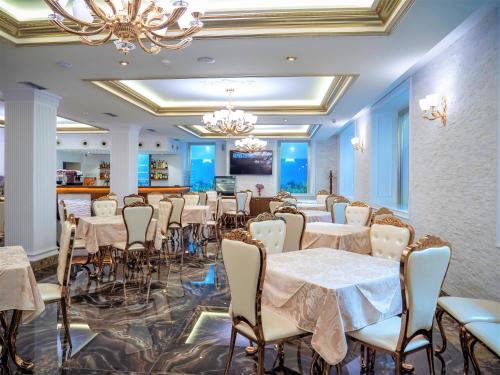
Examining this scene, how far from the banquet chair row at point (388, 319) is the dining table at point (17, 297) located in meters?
1.38

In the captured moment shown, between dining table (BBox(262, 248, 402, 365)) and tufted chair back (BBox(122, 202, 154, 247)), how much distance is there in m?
2.61

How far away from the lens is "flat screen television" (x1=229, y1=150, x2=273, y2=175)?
13.4m

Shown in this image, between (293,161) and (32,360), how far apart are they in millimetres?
11483

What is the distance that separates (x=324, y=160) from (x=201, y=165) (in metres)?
4.63

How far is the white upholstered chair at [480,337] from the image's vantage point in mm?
2162

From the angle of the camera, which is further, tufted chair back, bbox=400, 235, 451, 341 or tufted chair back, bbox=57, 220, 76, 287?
tufted chair back, bbox=57, 220, 76, 287

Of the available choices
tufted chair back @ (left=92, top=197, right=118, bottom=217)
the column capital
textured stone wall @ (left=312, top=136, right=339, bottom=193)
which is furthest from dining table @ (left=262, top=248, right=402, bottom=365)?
textured stone wall @ (left=312, top=136, right=339, bottom=193)

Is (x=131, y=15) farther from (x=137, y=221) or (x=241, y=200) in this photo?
(x=241, y=200)

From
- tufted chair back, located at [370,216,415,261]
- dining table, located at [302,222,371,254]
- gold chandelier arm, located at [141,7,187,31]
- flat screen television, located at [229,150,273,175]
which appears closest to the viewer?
gold chandelier arm, located at [141,7,187,31]

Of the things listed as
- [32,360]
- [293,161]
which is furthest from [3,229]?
[293,161]

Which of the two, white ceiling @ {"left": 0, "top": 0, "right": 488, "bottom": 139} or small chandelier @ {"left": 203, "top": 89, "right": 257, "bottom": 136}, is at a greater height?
white ceiling @ {"left": 0, "top": 0, "right": 488, "bottom": 139}

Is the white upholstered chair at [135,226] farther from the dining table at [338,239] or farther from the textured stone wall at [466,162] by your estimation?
the textured stone wall at [466,162]

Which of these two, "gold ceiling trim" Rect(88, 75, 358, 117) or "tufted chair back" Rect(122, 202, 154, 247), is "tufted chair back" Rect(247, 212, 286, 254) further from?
"gold ceiling trim" Rect(88, 75, 358, 117)

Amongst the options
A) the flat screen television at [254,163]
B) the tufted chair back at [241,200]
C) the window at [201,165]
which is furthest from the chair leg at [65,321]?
the window at [201,165]
